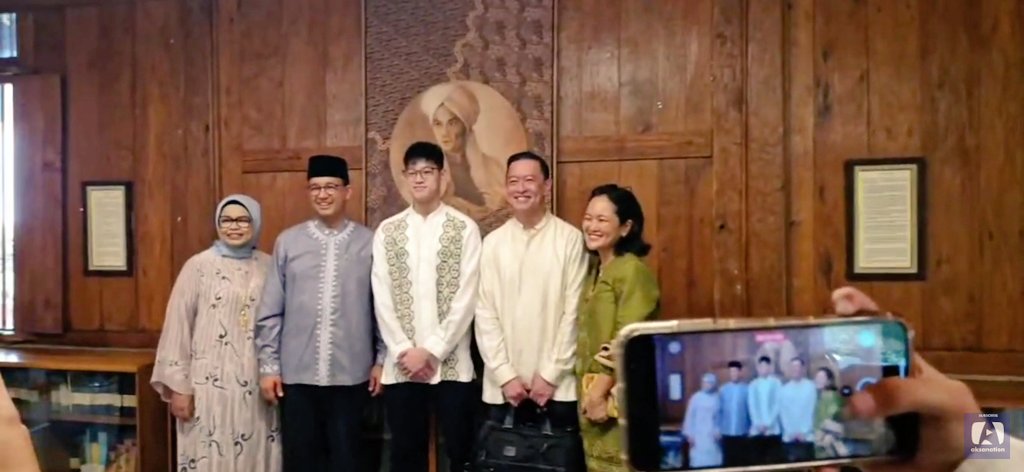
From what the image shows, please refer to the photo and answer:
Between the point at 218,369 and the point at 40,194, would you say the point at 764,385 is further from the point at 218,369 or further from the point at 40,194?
the point at 40,194

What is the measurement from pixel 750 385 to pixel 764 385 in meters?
0.01

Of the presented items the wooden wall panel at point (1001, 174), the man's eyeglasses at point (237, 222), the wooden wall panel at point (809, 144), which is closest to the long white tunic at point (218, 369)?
the man's eyeglasses at point (237, 222)

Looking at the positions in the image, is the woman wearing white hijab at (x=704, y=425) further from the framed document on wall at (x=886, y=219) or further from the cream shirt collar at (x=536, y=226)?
the framed document on wall at (x=886, y=219)

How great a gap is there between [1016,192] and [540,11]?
6.12 feet

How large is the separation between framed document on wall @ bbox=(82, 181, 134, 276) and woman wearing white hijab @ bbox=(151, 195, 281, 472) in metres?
0.93

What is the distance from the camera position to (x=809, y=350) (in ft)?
2.75

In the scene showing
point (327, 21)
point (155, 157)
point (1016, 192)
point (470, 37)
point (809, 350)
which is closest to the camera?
point (809, 350)

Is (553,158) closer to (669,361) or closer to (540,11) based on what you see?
(540,11)

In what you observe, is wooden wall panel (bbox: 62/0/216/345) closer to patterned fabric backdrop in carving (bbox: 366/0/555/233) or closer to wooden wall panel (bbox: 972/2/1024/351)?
patterned fabric backdrop in carving (bbox: 366/0/555/233)

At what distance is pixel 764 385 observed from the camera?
2.82 ft

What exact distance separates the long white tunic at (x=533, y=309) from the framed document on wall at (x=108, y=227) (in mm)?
2028

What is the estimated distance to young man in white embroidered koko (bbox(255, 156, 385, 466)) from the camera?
3156 millimetres

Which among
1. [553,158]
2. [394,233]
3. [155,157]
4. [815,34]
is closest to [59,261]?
A: [155,157]

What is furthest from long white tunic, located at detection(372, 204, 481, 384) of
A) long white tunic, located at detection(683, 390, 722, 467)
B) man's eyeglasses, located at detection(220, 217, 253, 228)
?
long white tunic, located at detection(683, 390, 722, 467)
